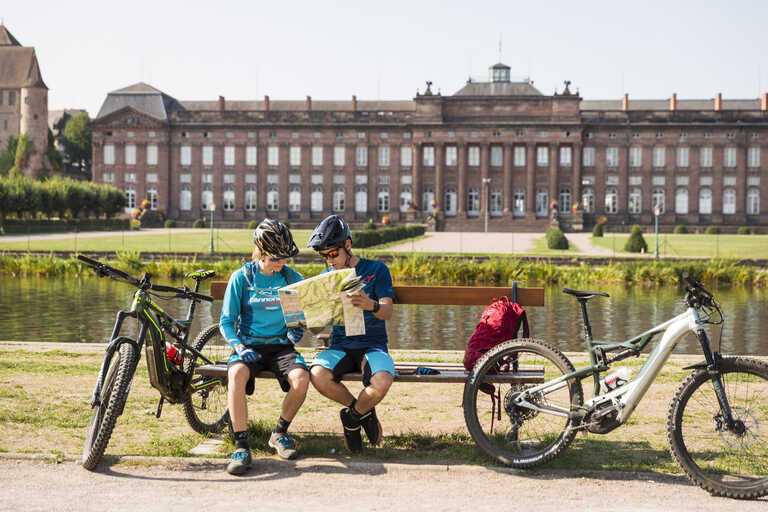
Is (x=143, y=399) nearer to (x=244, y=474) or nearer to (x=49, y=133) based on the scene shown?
(x=244, y=474)

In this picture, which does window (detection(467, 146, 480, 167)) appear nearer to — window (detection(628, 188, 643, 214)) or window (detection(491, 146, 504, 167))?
window (detection(491, 146, 504, 167))

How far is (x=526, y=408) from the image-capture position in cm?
492

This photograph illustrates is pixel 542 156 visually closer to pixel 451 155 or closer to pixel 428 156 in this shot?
pixel 451 155

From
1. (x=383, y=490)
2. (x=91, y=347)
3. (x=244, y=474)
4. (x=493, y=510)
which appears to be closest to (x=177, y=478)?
(x=244, y=474)

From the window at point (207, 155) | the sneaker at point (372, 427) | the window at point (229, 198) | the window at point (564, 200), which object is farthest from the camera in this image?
the window at point (207, 155)

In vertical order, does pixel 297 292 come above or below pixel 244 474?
above

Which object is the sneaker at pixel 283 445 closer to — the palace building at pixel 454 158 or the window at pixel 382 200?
the palace building at pixel 454 158

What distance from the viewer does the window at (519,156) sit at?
70625mm

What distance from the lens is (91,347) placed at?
8.95 m

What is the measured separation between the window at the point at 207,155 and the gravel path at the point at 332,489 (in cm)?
7058

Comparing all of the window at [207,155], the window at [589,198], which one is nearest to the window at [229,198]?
the window at [207,155]

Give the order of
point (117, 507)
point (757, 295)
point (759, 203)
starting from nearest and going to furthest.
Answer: point (117, 507) < point (757, 295) < point (759, 203)

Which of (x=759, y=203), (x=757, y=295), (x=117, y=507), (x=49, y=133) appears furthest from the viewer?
(x=49, y=133)

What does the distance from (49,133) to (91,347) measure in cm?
8265
